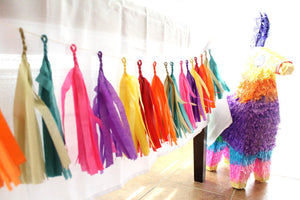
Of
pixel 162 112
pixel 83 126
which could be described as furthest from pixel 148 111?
pixel 83 126

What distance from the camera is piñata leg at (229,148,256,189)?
3.04 feet

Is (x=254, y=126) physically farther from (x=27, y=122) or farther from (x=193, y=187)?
(x=27, y=122)

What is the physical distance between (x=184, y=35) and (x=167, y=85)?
0.24 metres

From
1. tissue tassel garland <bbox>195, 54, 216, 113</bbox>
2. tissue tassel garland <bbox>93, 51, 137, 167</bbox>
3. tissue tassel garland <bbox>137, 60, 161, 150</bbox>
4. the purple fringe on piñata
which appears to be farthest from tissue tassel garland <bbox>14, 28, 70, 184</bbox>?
the purple fringe on piñata

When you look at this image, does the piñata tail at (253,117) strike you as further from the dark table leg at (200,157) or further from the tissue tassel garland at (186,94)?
the tissue tassel garland at (186,94)

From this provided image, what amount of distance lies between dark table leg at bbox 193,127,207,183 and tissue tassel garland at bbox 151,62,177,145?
1.60 feet

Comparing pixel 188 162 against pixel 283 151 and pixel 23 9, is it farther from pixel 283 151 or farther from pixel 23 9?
pixel 23 9

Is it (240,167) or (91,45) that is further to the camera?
(240,167)

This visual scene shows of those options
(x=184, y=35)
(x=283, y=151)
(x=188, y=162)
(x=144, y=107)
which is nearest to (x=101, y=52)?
(x=144, y=107)

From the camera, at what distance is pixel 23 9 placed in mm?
317

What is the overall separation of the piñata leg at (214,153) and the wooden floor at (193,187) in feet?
0.13

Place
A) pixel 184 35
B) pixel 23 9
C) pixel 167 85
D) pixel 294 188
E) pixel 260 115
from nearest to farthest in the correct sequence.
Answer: pixel 23 9
pixel 167 85
pixel 184 35
pixel 260 115
pixel 294 188

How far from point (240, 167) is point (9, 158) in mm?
878

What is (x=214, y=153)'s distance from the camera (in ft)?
3.60
